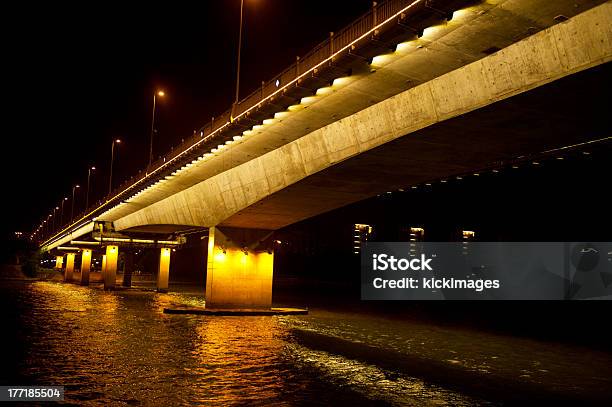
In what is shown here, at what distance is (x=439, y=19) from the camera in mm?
11492

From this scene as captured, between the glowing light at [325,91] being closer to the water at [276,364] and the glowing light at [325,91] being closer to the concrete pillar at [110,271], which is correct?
the water at [276,364]

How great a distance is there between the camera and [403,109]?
1556 centimetres

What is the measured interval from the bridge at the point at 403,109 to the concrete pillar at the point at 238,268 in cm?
25

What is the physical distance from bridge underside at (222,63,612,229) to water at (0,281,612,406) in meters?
6.03

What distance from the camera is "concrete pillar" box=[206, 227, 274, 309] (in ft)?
101

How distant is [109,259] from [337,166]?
1948 inches

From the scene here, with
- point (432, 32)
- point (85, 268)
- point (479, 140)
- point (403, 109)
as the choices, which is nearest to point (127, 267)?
point (85, 268)

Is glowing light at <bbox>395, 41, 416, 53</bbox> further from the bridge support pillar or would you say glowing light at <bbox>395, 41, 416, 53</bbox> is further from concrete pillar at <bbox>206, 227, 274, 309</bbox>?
the bridge support pillar

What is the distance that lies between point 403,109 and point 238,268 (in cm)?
1829

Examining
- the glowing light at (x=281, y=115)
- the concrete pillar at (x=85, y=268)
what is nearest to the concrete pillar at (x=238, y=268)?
the glowing light at (x=281, y=115)

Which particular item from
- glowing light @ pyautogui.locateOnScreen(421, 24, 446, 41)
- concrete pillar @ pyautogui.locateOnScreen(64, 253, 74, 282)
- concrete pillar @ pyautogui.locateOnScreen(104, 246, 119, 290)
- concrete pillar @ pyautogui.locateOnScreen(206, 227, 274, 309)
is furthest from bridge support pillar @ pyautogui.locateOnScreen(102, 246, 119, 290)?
glowing light @ pyautogui.locateOnScreen(421, 24, 446, 41)

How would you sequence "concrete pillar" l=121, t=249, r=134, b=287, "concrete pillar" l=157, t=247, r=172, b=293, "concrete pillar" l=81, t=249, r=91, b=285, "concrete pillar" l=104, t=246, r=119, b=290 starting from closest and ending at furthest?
1. "concrete pillar" l=157, t=247, r=172, b=293
2. "concrete pillar" l=104, t=246, r=119, b=290
3. "concrete pillar" l=121, t=249, r=134, b=287
4. "concrete pillar" l=81, t=249, r=91, b=285

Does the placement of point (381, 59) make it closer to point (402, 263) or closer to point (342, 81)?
point (342, 81)

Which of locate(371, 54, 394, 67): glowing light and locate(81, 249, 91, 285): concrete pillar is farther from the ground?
locate(371, 54, 394, 67): glowing light
